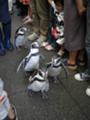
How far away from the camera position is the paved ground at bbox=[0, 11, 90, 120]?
5.91ft

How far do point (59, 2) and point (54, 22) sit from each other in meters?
0.21

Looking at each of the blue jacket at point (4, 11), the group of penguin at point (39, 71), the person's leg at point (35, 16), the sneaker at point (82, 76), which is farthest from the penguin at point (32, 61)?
the person's leg at point (35, 16)

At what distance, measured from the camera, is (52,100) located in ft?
6.41

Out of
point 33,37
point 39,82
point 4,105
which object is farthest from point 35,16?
point 4,105

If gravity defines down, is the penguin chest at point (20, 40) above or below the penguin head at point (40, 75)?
above

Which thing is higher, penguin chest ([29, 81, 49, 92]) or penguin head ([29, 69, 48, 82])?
penguin head ([29, 69, 48, 82])

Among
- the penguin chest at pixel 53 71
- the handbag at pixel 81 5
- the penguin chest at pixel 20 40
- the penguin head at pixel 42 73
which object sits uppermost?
the handbag at pixel 81 5

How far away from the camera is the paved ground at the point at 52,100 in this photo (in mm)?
1801

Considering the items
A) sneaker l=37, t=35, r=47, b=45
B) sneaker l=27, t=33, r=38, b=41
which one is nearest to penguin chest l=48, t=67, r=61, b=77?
sneaker l=37, t=35, r=47, b=45

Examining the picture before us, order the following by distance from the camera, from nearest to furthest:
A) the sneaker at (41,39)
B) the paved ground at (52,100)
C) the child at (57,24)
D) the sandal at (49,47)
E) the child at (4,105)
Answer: the child at (4,105)
the paved ground at (52,100)
the child at (57,24)
the sandal at (49,47)
the sneaker at (41,39)

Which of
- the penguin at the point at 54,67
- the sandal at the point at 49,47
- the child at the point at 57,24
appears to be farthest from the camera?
the sandal at the point at 49,47

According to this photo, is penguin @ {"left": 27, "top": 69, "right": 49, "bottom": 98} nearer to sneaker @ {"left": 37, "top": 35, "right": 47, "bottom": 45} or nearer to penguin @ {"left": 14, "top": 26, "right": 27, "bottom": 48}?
penguin @ {"left": 14, "top": 26, "right": 27, "bottom": 48}

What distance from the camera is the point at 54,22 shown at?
2.52m

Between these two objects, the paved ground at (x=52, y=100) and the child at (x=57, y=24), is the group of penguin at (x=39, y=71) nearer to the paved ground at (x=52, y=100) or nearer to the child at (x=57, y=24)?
the paved ground at (x=52, y=100)
